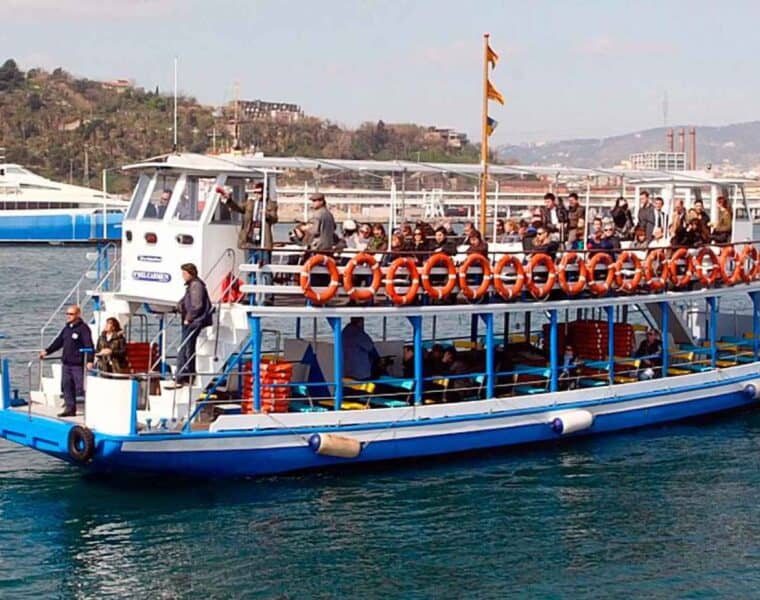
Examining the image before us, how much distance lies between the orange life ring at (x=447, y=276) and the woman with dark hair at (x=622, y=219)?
249 inches

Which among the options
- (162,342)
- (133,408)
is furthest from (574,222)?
(133,408)

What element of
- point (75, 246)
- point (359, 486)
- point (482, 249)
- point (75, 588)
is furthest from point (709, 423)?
point (75, 246)

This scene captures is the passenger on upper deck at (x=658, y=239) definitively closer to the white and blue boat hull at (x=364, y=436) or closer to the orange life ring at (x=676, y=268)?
the orange life ring at (x=676, y=268)

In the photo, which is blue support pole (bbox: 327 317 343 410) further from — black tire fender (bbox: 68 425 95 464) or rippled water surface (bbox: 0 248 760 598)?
black tire fender (bbox: 68 425 95 464)

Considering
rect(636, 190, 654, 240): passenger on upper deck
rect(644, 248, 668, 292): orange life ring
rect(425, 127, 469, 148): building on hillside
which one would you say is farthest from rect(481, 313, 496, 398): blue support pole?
rect(425, 127, 469, 148): building on hillside

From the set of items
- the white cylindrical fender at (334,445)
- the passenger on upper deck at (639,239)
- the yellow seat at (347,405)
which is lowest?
the white cylindrical fender at (334,445)

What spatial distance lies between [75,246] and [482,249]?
89.4 metres

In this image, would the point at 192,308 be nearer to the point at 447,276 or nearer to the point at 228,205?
the point at 228,205

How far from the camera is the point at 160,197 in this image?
2075cm

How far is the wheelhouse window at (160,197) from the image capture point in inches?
814

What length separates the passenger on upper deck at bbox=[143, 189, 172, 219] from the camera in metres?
20.7

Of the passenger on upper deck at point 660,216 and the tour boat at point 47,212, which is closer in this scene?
the passenger on upper deck at point 660,216

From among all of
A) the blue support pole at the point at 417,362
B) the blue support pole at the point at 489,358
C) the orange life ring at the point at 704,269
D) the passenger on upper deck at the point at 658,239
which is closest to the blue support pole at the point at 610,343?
the orange life ring at the point at 704,269

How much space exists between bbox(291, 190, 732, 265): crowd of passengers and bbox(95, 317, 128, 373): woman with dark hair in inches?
129
